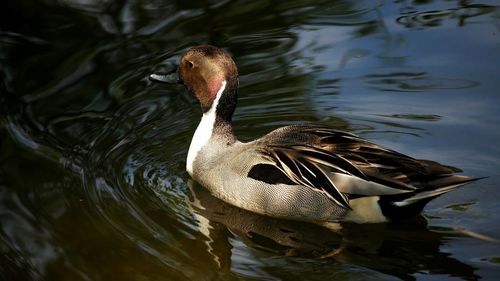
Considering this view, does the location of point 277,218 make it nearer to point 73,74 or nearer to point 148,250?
point 148,250

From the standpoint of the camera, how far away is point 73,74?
25.8ft

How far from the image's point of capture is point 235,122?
713cm

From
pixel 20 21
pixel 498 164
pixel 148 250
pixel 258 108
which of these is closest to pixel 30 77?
pixel 20 21

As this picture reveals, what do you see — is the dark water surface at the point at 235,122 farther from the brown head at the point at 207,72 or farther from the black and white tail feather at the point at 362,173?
the brown head at the point at 207,72

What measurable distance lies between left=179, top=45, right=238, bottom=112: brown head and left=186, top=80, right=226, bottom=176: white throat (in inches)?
1.2

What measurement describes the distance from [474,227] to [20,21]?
4.90 metres

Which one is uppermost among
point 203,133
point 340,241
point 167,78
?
point 167,78

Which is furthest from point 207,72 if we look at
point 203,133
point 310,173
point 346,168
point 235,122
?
point 346,168

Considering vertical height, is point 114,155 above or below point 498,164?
above

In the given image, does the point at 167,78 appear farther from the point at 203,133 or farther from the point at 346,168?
the point at 346,168

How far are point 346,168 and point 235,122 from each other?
1.63 metres

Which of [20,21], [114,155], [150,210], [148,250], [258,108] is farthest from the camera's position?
[20,21]

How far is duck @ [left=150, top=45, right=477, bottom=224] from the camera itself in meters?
5.60

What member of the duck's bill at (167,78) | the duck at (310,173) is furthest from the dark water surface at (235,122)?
the duck's bill at (167,78)
